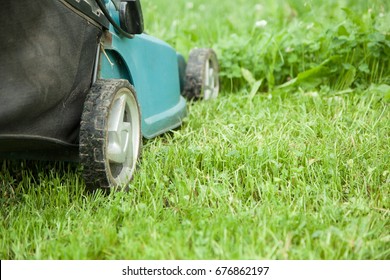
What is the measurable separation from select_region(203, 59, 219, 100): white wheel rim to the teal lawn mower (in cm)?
66

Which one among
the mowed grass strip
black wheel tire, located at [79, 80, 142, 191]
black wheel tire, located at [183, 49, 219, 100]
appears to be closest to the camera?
the mowed grass strip

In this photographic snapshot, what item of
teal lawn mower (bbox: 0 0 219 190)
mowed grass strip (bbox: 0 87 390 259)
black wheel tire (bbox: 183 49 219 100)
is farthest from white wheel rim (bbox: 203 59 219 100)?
teal lawn mower (bbox: 0 0 219 190)

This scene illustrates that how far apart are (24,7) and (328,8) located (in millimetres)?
3181

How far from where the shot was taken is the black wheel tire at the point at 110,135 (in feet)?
6.11

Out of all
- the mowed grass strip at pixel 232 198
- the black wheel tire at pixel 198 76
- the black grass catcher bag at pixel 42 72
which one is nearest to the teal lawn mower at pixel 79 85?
the black grass catcher bag at pixel 42 72

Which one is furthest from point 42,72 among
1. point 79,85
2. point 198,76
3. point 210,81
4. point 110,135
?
point 210,81

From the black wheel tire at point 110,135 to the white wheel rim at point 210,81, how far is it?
102cm

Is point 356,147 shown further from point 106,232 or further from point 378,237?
point 106,232

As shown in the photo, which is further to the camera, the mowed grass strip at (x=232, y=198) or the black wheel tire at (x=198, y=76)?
the black wheel tire at (x=198, y=76)

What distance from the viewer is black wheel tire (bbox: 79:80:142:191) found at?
6.11 feet

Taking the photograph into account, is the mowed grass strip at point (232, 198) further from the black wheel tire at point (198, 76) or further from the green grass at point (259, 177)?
the black wheel tire at point (198, 76)

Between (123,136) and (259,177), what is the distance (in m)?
0.47

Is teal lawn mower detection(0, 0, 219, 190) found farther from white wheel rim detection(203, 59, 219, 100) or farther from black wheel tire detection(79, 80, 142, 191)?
white wheel rim detection(203, 59, 219, 100)
